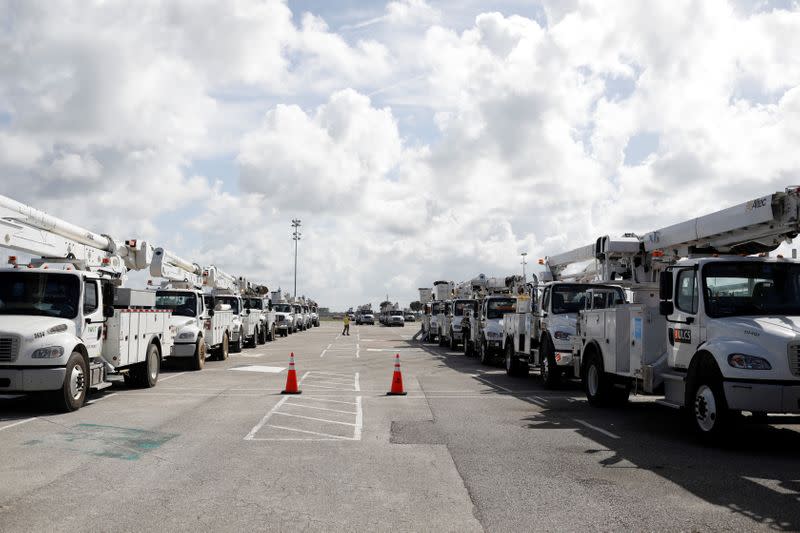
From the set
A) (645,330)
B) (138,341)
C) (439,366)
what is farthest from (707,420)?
(439,366)

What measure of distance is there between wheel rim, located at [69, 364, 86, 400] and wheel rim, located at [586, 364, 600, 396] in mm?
9188

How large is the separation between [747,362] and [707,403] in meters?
0.83

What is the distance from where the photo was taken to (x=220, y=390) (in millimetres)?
16531

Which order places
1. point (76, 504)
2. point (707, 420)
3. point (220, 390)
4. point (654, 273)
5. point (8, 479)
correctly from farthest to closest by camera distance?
point (220, 390) → point (654, 273) → point (707, 420) → point (8, 479) → point (76, 504)

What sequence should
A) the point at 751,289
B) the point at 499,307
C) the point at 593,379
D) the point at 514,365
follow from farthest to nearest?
1. the point at 499,307
2. the point at 514,365
3. the point at 593,379
4. the point at 751,289

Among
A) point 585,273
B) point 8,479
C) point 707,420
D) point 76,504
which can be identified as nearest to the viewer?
point 76,504

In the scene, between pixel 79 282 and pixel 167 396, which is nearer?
pixel 79 282

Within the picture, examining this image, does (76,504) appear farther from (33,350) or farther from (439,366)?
(439,366)

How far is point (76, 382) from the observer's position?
42.0 feet

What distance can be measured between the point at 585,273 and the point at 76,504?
50.3ft

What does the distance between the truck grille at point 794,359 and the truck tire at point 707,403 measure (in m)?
0.84

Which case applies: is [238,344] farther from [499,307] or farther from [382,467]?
[382,467]

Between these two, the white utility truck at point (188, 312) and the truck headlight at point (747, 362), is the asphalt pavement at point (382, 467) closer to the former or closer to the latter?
the truck headlight at point (747, 362)

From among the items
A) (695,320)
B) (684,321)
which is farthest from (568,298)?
(695,320)
